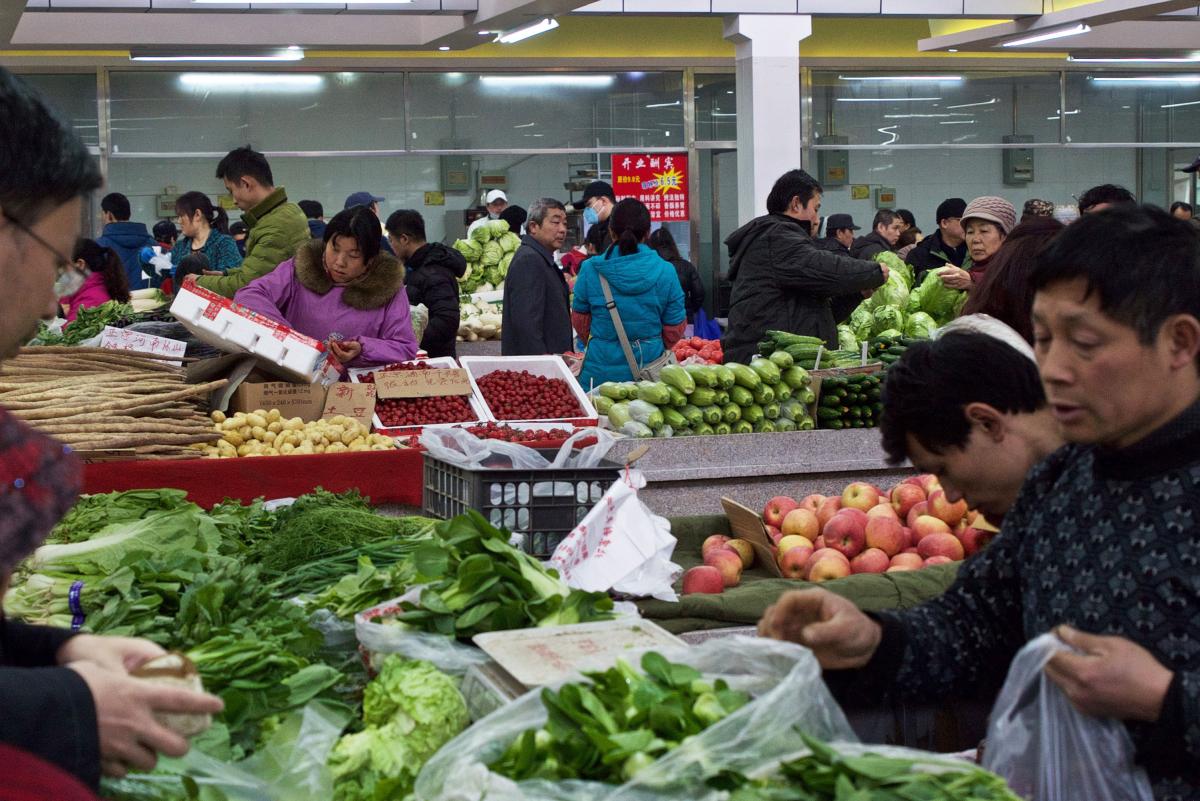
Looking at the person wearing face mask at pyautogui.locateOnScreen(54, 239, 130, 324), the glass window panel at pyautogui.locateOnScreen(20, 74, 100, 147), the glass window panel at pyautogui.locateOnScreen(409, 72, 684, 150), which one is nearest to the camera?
the person wearing face mask at pyautogui.locateOnScreen(54, 239, 130, 324)

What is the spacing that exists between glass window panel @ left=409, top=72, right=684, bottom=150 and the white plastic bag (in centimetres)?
1117

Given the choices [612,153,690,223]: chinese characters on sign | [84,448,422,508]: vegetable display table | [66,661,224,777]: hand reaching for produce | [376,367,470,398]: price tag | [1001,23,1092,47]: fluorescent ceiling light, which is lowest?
[84,448,422,508]: vegetable display table

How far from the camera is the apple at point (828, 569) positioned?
407 cm

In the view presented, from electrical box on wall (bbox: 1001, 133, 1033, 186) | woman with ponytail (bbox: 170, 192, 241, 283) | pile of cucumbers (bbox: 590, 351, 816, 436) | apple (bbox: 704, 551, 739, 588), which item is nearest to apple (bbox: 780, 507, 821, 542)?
apple (bbox: 704, 551, 739, 588)

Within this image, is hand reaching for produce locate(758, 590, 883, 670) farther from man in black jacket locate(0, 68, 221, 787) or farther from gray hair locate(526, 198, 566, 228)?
gray hair locate(526, 198, 566, 228)

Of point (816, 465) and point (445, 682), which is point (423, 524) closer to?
point (445, 682)

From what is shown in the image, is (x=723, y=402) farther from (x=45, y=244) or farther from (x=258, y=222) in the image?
(x=45, y=244)

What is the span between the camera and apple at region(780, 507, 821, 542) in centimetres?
443

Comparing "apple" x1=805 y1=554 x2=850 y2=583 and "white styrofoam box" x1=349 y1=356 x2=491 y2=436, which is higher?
"white styrofoam box" x1=349 y1=356 x2=491 y2=436

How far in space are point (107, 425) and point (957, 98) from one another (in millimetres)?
12585

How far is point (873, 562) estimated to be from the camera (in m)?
4.07

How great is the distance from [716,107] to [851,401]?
961 cm

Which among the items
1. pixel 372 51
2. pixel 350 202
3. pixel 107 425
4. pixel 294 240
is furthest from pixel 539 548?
pixel 372 51

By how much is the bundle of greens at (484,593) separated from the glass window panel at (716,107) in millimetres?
12526
